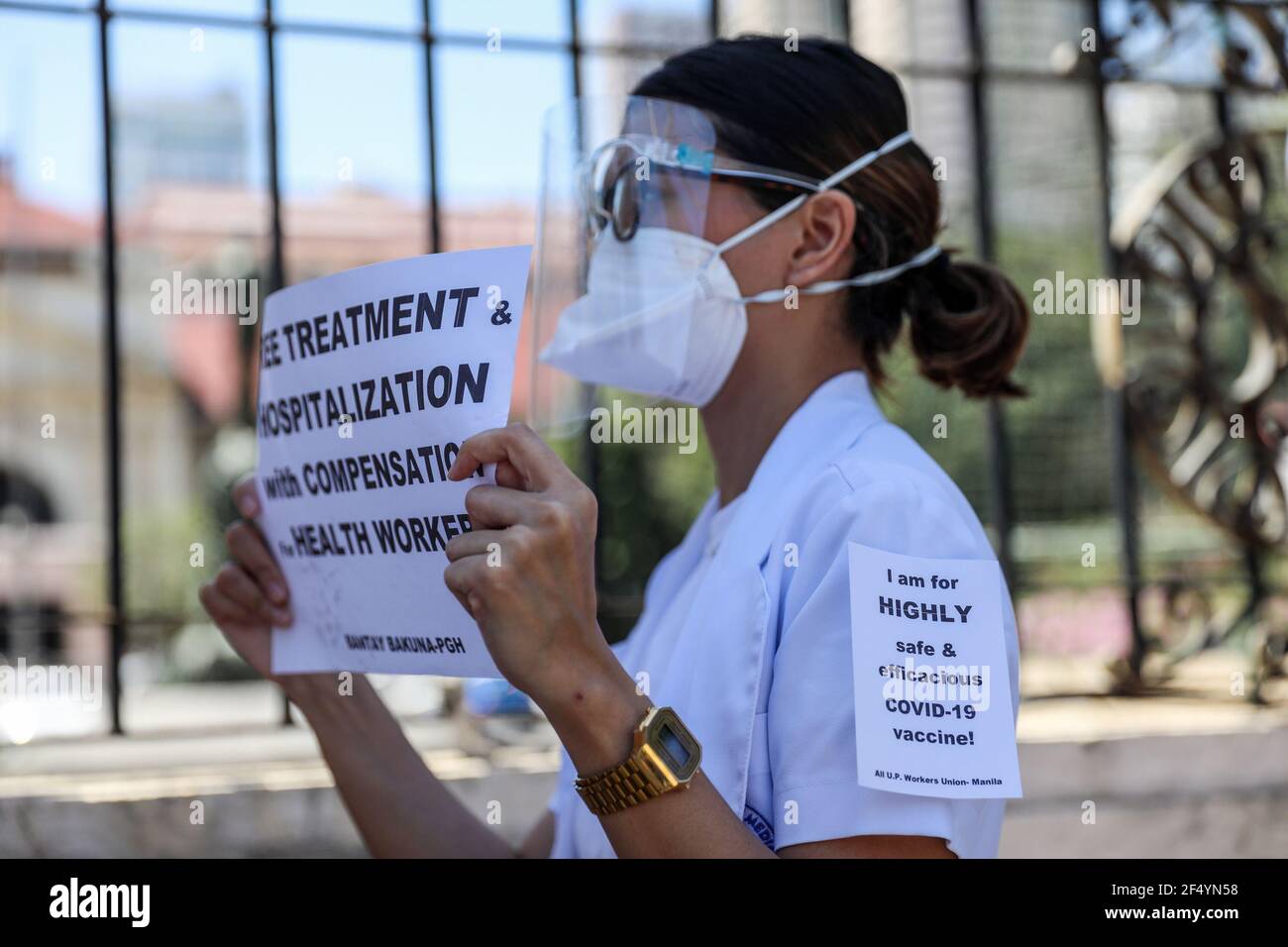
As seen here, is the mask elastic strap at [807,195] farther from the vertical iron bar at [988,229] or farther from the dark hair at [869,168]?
the vertical iron bar at [988,229]

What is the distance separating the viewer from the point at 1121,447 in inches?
142

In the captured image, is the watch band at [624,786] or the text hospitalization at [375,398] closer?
the watch band at [624,786]

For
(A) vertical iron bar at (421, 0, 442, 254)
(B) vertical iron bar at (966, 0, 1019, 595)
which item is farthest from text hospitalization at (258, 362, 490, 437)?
(B) vertical iron bar at (966, 0, 1019, 595)

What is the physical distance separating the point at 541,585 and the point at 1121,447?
2.82 meters

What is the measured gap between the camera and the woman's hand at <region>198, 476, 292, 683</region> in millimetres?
1807

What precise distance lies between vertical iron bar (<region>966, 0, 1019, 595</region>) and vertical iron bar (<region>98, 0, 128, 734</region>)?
2121 mm

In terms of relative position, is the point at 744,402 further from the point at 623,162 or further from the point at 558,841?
the point at 558,841

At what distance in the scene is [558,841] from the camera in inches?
74.6

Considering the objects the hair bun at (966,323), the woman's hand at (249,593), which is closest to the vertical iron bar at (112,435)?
the woman's hand at (249,593)

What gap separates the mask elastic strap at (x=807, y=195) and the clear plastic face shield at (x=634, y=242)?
0.6 inches

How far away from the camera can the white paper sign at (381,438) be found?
1.35m
